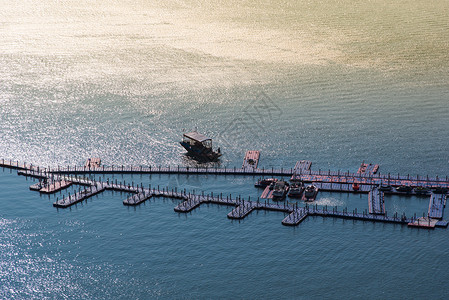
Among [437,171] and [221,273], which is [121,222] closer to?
[221,273]

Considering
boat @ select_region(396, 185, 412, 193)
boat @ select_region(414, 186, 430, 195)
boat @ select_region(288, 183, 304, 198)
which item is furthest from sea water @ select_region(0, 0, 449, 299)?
boat @ select_region(288, 183, 304, 198)

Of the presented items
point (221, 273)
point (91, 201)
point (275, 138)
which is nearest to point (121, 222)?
point (91, 201)

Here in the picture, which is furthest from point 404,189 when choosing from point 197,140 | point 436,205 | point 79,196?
point 79,196

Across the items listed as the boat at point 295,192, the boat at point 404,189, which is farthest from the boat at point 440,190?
the boat at point 295,192

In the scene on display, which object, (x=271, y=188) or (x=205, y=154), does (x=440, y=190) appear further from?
(x=205, y=154)

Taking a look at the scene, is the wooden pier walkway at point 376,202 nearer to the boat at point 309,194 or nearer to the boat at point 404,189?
the boat at point 404,189
